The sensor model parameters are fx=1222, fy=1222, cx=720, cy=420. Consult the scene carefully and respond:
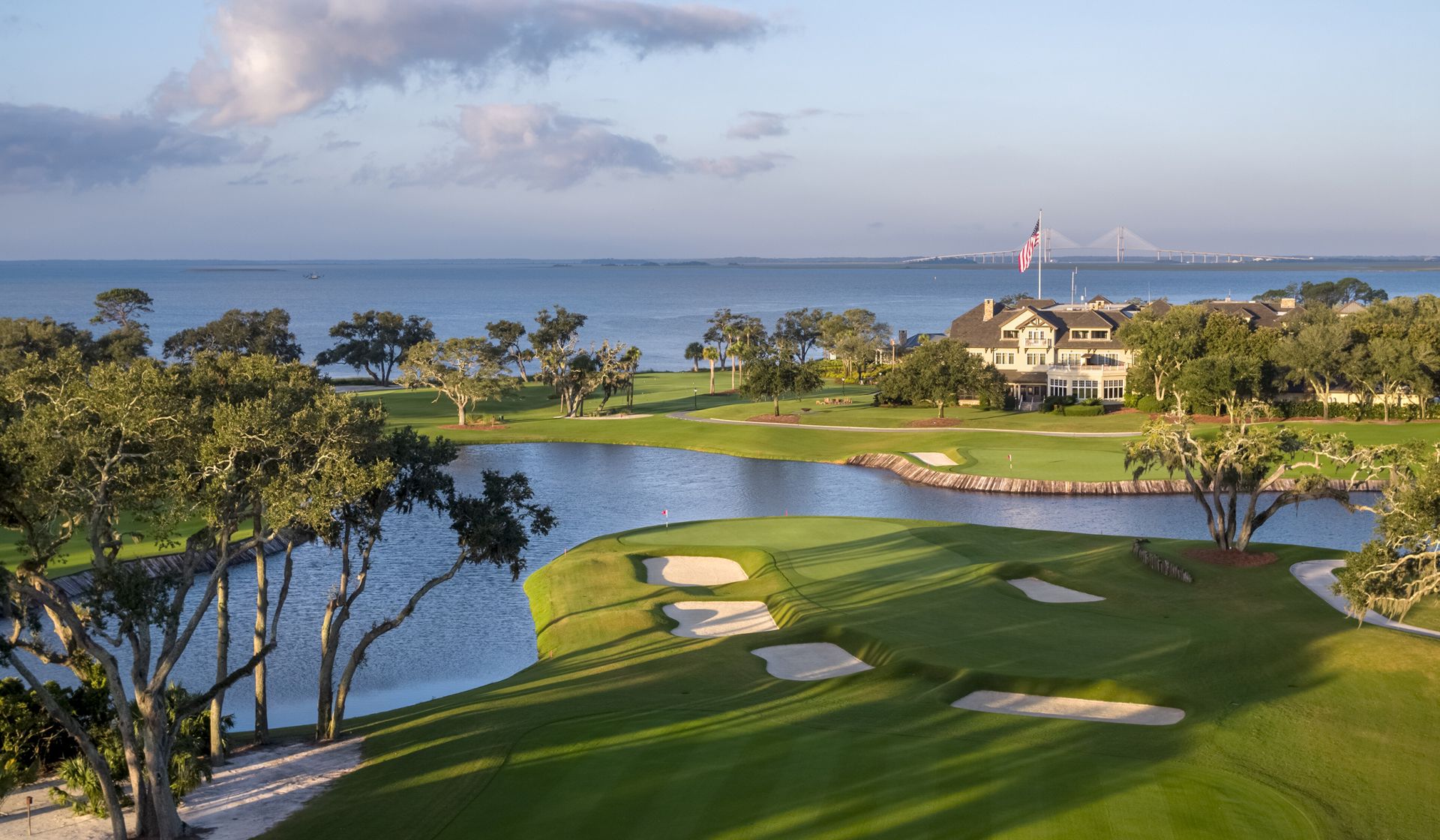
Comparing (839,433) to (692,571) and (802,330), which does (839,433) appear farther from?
(802,330)

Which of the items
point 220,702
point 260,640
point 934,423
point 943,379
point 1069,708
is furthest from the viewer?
point 943,379

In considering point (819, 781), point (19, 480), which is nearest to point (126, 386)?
point (19, 480)

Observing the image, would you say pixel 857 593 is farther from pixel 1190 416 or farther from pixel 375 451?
pixel 1190 416

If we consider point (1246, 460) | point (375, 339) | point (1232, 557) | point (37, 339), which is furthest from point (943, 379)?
point (37, 339)

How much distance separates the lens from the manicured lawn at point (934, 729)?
864 inches

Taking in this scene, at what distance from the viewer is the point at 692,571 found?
4612 centimetres

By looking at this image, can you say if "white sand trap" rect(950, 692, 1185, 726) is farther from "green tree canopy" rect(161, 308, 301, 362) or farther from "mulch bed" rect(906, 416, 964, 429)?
"green tree canopy" rect(161, 308, 301, 362)

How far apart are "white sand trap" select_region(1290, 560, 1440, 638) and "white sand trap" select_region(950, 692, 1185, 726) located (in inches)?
306

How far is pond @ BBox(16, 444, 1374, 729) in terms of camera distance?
3616 cm

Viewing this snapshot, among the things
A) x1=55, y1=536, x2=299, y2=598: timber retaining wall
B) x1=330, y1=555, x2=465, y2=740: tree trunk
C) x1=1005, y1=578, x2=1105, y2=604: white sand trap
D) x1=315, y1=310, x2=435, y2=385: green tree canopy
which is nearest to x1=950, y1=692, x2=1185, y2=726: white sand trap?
x1=1005, y1=578, x2=1105, y2=604: white sand trap

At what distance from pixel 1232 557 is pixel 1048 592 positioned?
7485 mm

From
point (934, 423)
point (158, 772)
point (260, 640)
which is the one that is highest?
point (260, 640)

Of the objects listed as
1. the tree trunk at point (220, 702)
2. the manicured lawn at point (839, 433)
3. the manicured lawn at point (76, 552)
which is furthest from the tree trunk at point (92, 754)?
the manicured lawn at point (839, 433)

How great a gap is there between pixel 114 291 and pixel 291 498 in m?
124
